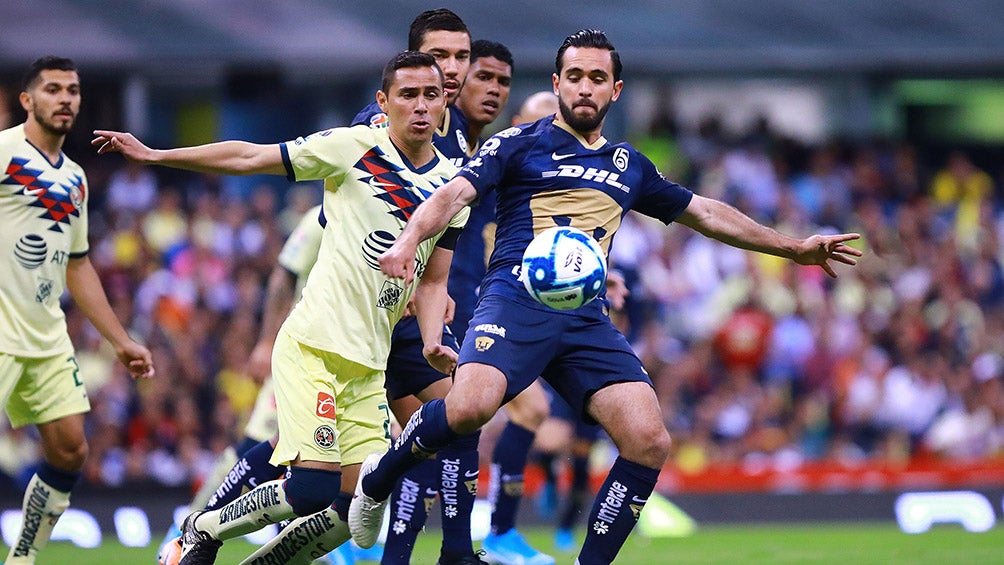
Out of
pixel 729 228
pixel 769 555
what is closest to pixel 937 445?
pixel 769 555

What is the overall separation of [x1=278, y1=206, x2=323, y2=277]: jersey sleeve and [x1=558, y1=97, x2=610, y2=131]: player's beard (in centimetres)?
252

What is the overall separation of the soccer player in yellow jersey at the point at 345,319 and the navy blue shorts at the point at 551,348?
415 mm

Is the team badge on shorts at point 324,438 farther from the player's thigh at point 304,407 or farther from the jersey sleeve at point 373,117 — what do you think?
the jersey sleeve at point 373,117

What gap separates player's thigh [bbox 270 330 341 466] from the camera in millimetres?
7109

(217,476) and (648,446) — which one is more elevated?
(648,446)

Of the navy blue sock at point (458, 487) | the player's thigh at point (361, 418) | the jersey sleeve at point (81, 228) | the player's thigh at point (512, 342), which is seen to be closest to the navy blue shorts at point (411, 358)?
the navy blue sock at point (458, 487)

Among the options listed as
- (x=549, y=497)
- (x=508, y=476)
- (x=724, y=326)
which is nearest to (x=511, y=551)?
(x=508, y=476)

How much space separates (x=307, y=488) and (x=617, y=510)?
1.48 m

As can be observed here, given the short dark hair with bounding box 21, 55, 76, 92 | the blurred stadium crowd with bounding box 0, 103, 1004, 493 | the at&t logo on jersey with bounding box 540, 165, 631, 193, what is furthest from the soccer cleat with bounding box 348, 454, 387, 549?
the blurred stadium crowd with bounding box 0, 103, 1004, 493

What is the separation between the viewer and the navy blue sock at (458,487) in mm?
8016

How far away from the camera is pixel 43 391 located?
8.69 m

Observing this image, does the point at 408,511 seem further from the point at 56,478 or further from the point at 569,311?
the point at 56,478

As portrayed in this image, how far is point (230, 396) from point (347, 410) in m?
8.56

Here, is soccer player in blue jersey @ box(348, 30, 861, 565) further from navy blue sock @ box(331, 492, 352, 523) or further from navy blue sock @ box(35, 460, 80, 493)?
navy blue sock @ box(35, 460, 80, 493)
